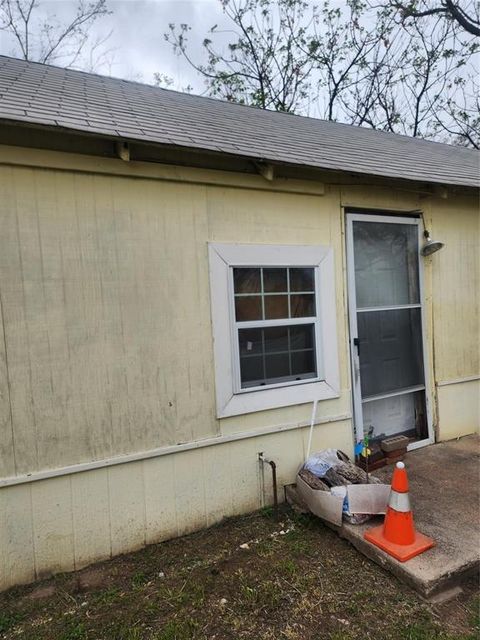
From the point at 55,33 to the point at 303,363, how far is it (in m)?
13.7

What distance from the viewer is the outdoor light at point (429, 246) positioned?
412 centimetres

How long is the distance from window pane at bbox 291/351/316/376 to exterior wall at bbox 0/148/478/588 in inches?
13.3

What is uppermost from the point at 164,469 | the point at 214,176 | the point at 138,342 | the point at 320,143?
the point at 320,143

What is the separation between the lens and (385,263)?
4145 millimetres

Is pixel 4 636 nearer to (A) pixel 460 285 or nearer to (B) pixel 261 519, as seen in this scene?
(B) pixel 261 519

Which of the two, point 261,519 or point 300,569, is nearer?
point 300,569

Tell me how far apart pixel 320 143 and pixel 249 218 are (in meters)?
1.61

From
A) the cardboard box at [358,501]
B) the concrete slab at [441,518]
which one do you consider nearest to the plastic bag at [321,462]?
the cardboard box at [358,501]

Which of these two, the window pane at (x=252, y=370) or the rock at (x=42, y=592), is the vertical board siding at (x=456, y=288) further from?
the rock at (x=42, y=592)

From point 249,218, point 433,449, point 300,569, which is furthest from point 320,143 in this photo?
point 300,569

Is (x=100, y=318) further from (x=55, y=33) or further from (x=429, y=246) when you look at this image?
(x=55, y=33)

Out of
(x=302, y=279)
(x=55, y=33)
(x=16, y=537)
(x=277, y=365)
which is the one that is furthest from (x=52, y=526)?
(x=55, y=33)

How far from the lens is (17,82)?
3312 millimetres

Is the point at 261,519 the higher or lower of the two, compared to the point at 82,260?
lower
